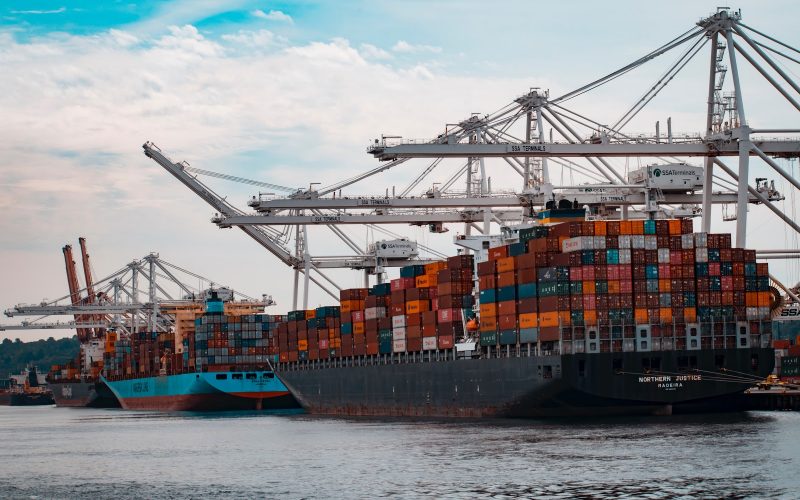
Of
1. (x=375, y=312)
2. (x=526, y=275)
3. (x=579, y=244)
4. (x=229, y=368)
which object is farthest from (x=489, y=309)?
(x=229, y=368)

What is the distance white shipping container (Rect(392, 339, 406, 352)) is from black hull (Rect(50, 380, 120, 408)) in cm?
7713

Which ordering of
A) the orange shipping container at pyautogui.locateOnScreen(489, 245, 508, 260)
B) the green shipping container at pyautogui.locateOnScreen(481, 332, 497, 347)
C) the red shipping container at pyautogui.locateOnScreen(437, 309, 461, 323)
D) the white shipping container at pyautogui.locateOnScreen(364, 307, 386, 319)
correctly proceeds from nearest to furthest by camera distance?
the green shipping container at pyautogui.locateOnScreen(481, 332, 497, 347) → the orange shipping container at pyautogui.locateOnScreen(489, 245, 508, 260) → the red shipping container at pyautogui.locateOnScreen(437, 309, 461, 323) → the white shipping container at pyautogui.locateOnScreen(364, 307, 386, 319)

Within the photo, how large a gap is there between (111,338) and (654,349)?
99882mm

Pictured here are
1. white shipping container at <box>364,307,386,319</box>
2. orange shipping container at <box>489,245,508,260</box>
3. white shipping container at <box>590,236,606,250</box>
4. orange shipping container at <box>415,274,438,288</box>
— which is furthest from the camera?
white shipping container at <box>364,307,386,319</box>

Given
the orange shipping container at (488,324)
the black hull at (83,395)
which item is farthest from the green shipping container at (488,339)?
the black hull at (83,395)

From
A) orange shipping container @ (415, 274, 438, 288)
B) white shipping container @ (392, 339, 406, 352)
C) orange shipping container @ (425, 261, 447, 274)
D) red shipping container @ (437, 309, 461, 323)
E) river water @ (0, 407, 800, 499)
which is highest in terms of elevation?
orange shipping container @ (425, 261, 447, 274)

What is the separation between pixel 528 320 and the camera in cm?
5972

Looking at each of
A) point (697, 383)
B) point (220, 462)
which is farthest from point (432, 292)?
point (220, 462)

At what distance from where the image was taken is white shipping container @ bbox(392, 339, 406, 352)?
2815 inches

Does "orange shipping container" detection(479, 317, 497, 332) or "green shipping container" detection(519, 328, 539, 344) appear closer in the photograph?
"green shipping container" detection(519, 328, 539, 344)

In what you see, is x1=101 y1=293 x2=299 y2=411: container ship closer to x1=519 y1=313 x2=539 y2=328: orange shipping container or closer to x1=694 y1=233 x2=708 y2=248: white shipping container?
x1=519 y1=313 x2=539 y2=328: orange shipping container

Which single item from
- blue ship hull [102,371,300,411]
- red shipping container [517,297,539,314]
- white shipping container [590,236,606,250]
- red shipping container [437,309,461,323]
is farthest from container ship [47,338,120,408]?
white shipping container [590,236,606,250]

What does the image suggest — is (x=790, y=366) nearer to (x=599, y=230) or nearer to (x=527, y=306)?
(x=527, y=306)

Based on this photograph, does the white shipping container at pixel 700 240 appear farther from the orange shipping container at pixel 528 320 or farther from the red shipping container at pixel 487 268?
the red shipping container at pixel 487 268
